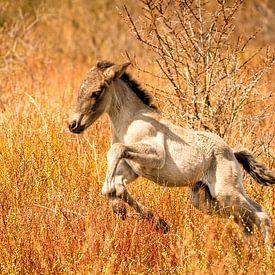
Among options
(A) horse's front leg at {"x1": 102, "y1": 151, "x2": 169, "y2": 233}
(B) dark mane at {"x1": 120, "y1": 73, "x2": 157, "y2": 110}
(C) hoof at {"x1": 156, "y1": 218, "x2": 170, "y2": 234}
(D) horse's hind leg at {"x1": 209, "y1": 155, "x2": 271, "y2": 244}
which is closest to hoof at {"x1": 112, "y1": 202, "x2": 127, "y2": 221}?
(A) horse's front leg at {"x1": 102, "y1": 151, "x2": 169, "y2": 233}

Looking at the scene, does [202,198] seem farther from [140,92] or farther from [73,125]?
[73,125]

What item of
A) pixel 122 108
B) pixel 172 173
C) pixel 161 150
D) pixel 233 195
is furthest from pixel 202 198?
pixel 122 108

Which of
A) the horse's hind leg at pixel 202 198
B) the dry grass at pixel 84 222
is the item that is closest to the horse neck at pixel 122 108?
the dry grass at pixel 84 222

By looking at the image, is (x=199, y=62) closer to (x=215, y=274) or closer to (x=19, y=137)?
(x=19, y=137)

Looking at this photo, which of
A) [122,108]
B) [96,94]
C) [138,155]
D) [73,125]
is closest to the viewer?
[138,155]

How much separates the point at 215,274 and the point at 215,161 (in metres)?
1.91

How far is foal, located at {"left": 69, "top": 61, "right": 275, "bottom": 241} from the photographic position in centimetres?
682

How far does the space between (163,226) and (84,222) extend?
0.67 meters

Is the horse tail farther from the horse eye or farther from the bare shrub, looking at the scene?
the horse eye

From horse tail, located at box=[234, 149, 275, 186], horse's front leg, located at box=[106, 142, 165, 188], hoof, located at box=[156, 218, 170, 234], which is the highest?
horse's front leg, located at box=[106, 142, 165, 188]

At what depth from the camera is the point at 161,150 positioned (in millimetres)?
6797

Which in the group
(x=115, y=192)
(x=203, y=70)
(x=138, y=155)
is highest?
(x=203, y=70)

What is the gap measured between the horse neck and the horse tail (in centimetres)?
104

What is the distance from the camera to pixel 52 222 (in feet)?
20.7
